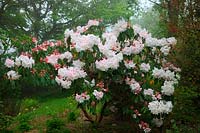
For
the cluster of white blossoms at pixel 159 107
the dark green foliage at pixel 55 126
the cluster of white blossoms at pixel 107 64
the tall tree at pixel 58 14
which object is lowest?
the dark green foliage at pixel 55 126

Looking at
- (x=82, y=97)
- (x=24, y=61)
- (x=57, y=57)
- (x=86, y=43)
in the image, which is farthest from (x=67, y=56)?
(x=82, y=97)

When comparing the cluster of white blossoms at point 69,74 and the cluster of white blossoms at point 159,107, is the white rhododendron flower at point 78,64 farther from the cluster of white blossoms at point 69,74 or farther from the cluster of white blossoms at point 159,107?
the cluster of white blossoms at point 159,107

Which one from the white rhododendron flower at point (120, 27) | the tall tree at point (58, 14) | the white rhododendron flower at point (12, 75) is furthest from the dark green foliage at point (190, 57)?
the tall tree at point (58, 14)

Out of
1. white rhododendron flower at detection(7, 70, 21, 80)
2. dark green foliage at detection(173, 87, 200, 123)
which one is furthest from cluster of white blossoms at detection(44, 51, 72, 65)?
dark green foliage at detection(173, 87, 200, 123)

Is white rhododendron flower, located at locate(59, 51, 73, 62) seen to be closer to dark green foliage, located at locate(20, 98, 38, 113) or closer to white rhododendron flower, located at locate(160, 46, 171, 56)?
white rhododendron flower, located at locate(160, 46, 171, 56)

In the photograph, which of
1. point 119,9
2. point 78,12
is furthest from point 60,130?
point 119,9

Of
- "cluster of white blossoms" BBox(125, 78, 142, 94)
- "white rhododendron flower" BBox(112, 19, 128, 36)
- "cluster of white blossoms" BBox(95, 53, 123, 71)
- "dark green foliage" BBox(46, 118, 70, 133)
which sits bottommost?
"dark green foliage" BBox(46, 118, 70, 133)

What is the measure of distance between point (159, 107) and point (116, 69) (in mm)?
1078

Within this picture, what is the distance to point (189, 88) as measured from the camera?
7.48 m

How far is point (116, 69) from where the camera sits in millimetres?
7406

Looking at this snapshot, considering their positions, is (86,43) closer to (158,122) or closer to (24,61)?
(24,61)

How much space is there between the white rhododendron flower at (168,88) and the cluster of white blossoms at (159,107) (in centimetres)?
26

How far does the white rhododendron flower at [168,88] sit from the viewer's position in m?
7.55

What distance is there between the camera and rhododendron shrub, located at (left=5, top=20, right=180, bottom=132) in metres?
7.28
